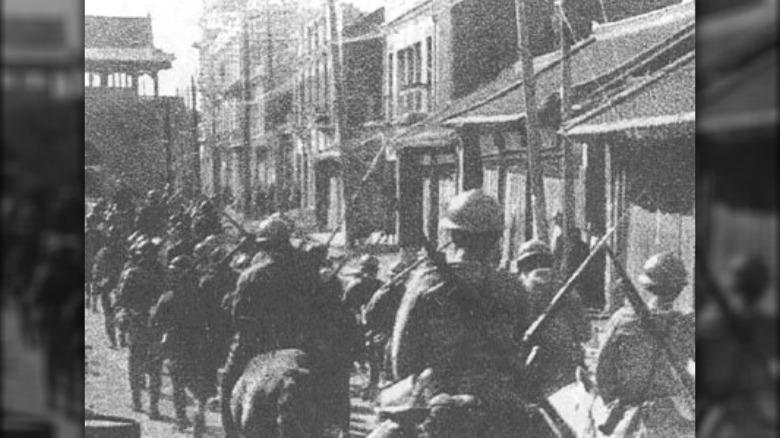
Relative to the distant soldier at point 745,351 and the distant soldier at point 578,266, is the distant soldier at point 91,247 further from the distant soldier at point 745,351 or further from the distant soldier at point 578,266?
the distant soldier at point 745,351

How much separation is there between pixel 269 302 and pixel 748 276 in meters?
2.49

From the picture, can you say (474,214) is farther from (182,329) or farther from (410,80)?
(182,329)

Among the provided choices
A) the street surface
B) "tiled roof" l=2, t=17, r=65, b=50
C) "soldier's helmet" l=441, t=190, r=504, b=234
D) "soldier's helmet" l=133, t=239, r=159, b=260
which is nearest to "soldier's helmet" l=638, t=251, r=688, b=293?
"soldier's helmet" l=441, t=190, r=504, b=234

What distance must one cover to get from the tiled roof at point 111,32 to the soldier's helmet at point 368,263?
0.76m

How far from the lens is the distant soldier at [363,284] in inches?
111

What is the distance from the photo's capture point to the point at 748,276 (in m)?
4.57

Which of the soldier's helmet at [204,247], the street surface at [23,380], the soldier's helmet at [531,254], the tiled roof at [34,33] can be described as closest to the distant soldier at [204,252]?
the soldier's helmet at [204,247]

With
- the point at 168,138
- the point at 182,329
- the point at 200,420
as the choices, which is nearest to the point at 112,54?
the point at 168,138

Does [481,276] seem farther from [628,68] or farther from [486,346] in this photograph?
[628,68]

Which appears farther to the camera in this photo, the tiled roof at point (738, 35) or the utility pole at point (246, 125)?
the tiled roof at point (738, 35)

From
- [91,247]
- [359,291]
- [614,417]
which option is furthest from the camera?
[614,417]

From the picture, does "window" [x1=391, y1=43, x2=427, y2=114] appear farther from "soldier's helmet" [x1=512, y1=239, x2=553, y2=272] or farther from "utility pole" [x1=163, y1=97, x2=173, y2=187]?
"utility pole" [x1=163, y1=97, x2=173, y2=187]

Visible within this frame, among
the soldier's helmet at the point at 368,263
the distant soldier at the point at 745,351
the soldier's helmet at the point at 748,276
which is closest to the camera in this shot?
the soldier's helmet at the point at 368,263

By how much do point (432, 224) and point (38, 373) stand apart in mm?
2425
